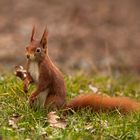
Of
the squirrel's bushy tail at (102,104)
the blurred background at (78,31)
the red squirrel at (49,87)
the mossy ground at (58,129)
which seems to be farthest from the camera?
the blurred background at (78,31)

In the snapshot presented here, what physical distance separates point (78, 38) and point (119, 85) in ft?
18.8

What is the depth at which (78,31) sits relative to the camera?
15.7 meters

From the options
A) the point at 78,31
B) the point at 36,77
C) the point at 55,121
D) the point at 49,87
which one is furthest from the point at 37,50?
the point at 78,31

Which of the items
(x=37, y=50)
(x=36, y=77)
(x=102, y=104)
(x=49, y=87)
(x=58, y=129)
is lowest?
(x=58, y=129)

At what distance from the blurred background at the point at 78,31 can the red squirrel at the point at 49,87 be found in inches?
243

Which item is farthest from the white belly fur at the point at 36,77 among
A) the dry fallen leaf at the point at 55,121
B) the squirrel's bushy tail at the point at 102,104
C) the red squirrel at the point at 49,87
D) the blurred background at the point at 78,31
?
the blurred background at the point at 78,31

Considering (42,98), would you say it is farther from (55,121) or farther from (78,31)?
(78,31)

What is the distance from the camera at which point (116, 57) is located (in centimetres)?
1445

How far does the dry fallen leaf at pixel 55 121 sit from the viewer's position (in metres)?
6.48

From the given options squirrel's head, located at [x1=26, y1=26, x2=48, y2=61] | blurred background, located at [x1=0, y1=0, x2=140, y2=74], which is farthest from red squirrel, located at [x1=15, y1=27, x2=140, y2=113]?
blurred background, located at [x1=0, y1=0, x2=140, y2=74]

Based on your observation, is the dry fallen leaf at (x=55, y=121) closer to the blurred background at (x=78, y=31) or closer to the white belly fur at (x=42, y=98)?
the white belly fur at (x=42, y=98)

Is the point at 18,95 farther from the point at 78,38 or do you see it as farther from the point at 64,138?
the point at 78,38

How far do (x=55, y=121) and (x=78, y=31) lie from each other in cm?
926

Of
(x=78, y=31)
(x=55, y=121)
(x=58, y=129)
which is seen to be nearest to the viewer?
(x=58, y=129)
